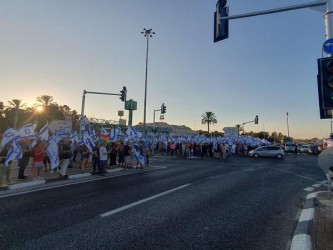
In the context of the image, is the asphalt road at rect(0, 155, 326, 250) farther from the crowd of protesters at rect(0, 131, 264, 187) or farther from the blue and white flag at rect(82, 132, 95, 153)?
the blue and white flag at rect(82, 132, 95, 153)

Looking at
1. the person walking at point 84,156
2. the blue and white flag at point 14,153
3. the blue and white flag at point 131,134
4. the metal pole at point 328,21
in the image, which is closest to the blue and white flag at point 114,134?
the blue and white flag at point 131,134

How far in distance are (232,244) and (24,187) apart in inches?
345

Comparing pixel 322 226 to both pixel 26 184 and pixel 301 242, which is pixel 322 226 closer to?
pixel 301 242

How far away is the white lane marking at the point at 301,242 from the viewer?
4.66 metres

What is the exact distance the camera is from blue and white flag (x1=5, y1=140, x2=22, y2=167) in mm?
11052

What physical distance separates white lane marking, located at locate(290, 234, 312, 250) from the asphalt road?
13 centimetres

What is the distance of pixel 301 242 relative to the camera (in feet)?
16.0

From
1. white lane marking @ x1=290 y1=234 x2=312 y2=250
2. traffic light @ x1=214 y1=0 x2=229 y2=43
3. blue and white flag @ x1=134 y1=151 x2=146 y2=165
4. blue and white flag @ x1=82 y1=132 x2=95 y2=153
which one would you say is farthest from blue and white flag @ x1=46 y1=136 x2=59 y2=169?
white lane marking @ x1=290 y1=234 x2=312 y2=250

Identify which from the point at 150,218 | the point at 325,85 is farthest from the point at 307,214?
the point at 150,218

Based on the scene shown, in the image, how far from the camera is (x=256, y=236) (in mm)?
5277

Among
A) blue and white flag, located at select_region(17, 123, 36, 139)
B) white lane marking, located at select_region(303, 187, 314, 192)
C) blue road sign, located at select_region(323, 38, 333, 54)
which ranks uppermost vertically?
blue road sign, located at select_region(323, 38, 333, 54)

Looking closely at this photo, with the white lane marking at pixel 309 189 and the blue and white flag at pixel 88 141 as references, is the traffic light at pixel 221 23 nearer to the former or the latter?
the white lane marking at pixel 309 189

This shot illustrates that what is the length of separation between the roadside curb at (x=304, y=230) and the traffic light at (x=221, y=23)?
5083 mm

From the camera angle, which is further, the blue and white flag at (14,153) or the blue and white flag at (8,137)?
the blue and white flag at (8,137)
